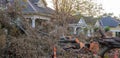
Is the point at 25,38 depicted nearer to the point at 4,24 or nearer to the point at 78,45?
the point at 4,24

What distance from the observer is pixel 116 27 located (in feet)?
179

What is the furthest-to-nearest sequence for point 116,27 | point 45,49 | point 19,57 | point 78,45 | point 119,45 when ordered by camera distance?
1. point 116,27
2. point 78,45
3. point 45,49
4. point 19,57
5. point 119,45

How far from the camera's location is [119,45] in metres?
5.93

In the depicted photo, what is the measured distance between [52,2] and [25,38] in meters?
22.2

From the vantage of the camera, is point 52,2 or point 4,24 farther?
point 52,2

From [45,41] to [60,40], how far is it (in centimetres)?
97

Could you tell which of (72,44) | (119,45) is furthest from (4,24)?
(119,45)

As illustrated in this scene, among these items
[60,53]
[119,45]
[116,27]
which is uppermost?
[119,45]

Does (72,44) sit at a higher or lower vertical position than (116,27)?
higher

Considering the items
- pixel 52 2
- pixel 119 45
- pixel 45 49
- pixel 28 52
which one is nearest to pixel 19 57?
pixel 28 52

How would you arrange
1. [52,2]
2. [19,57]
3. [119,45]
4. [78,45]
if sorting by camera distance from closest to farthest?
[119,45], [19,57], [78,45], [52,2]

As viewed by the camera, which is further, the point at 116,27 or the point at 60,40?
the point at 116,27

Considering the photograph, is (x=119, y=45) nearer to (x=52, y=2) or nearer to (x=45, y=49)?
(x=45, y=49)

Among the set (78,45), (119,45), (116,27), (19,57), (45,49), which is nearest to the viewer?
(119,45)
